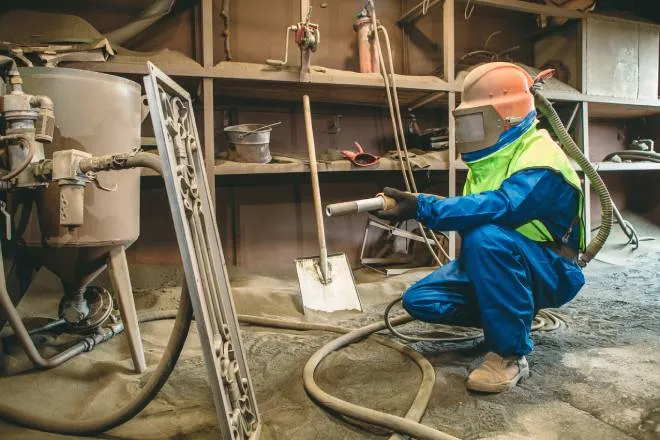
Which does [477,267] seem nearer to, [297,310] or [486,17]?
[297,310]

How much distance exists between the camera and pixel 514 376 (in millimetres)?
1564

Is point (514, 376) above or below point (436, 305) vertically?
below

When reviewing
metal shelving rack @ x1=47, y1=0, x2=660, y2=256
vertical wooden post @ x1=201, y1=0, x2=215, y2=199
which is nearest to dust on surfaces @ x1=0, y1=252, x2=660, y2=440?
vertical wooden post @ x1=201, y1=0, x2=215, y2=199

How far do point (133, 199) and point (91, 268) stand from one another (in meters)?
0.32

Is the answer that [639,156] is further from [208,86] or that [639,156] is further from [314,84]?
[208,86]

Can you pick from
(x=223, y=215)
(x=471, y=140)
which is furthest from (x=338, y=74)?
(x=471, y=140)

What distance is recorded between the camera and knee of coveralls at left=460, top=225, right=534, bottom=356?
60.5 inches

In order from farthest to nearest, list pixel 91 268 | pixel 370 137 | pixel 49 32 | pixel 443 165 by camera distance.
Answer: pixel 370 137 → pixel 443 165 → pixel 49 32 → pixel 91 268

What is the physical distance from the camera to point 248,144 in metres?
2.87

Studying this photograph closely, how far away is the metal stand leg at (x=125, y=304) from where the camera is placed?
1.73m

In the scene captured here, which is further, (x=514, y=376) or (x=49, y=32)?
(x=49, y=32)

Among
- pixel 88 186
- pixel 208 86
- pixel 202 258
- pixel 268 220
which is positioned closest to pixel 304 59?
pixel 208 86

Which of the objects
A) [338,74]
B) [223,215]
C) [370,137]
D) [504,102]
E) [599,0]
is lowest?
[223,215]

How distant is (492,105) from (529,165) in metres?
0.28
